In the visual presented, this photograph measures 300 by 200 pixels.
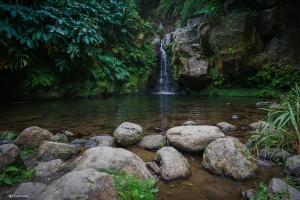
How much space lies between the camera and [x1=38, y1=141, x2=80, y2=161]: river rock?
2330mm

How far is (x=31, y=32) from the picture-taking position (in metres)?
6.10

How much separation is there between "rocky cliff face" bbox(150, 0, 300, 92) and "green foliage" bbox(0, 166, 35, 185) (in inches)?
385

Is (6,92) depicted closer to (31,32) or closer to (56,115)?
(31,32)

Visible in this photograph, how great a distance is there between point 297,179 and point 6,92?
8.94 meters

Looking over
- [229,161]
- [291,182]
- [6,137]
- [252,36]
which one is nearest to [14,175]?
[6,137]

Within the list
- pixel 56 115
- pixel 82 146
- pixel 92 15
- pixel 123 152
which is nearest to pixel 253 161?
pixel 123 152

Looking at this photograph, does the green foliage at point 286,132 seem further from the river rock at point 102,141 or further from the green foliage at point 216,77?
the green foliage at point 216,77

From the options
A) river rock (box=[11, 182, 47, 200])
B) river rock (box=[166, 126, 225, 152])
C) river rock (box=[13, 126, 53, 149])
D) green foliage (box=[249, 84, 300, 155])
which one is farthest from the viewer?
river rock (box=[13, 126, 53, 149])

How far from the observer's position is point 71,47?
720 cm

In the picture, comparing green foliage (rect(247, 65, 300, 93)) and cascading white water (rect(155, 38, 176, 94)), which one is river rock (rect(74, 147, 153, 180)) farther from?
cascading white water (rect(155, 38, 176, 94))

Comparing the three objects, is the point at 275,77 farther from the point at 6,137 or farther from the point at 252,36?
the point at 6,137

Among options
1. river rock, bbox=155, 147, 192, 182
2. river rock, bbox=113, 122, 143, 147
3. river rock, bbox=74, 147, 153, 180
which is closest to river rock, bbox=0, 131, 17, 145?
river rock, bbox=113, 122, 143, 147

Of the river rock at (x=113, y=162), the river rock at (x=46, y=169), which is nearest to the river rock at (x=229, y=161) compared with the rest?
the river rock at (x=113, y=162)

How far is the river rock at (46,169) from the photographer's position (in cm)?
191
